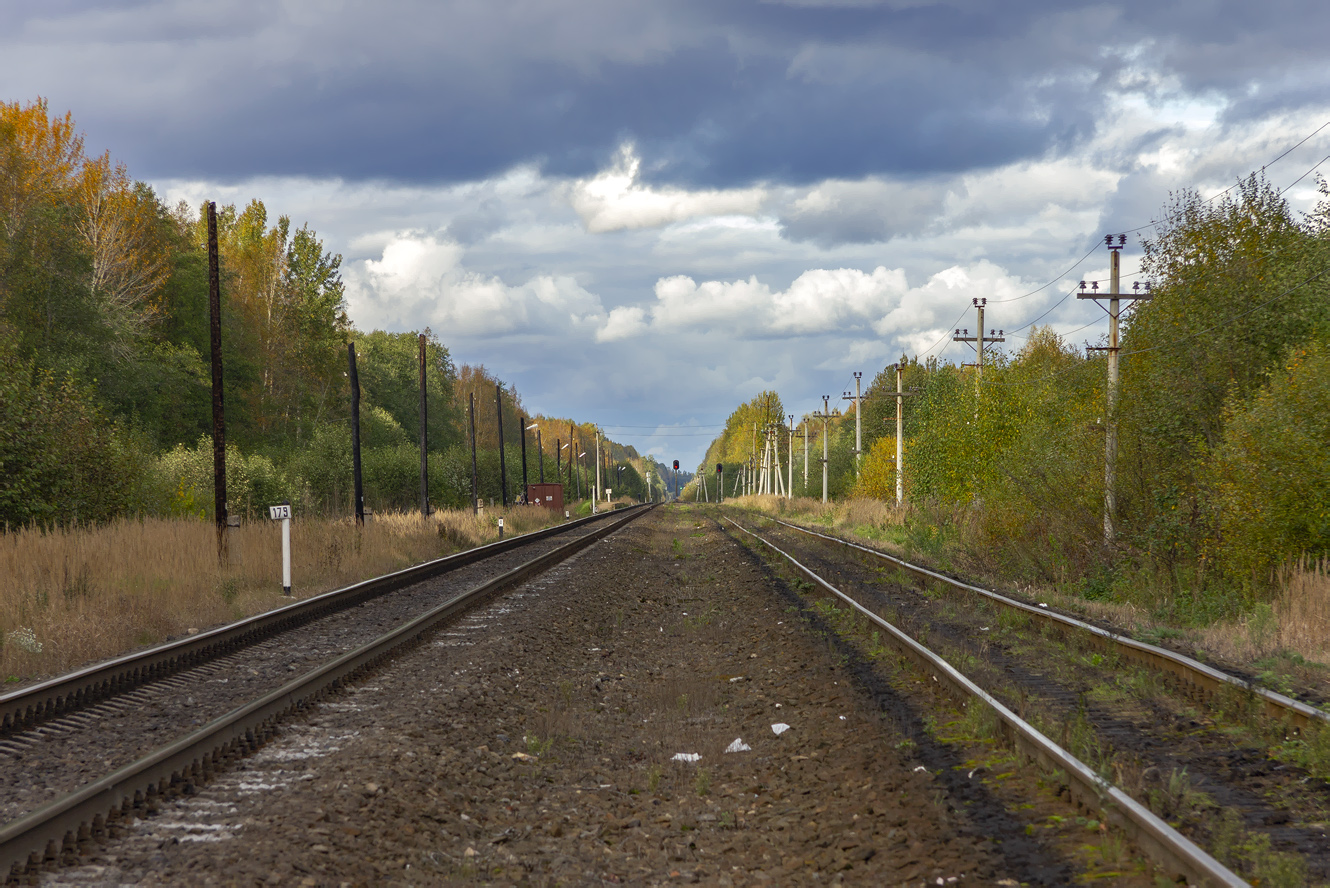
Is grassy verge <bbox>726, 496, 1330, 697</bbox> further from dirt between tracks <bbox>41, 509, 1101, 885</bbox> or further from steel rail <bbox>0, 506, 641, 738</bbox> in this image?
steel rail <bbox>0, 506, 641, 738</bbox>

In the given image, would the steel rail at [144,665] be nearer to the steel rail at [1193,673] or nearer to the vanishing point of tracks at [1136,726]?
the vanishing point of tracks at [1136,726]

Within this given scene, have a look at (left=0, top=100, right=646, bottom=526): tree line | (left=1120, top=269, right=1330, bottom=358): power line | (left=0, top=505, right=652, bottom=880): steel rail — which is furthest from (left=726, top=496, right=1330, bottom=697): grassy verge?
(left=0, top=100, right=646, bottom=526): tree line

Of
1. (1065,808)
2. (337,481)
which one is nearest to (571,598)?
(1065,808)

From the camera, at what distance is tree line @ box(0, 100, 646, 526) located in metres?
20.4

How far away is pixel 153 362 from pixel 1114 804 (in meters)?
37.3

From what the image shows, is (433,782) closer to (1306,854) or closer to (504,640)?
(1306,854)

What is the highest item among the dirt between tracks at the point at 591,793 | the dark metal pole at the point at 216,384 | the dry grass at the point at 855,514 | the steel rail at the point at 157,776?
the dark metal pole at the point at 216,384

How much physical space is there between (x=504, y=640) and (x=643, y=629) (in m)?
2.73

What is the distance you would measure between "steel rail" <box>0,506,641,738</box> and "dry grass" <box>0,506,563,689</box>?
799mm

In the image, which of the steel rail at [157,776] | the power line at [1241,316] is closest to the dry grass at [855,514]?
the power line at [1241,316]

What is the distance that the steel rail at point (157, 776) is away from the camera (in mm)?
4613

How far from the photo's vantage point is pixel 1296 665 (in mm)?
8469

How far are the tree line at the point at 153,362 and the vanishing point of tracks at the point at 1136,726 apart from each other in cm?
1782

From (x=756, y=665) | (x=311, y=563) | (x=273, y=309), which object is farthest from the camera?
(x=273, y=309)
